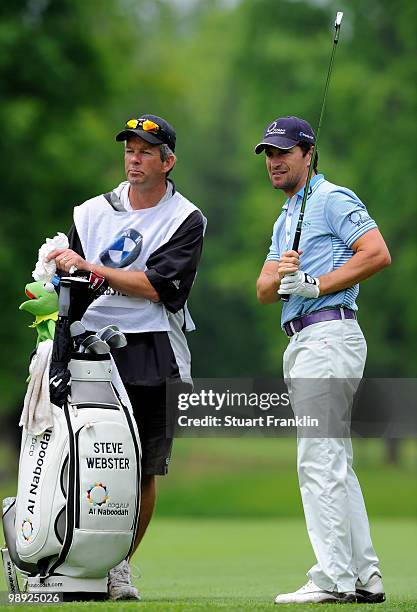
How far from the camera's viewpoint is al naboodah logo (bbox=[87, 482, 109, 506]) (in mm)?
6293

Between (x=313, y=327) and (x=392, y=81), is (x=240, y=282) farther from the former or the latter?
(x=313, y=327)

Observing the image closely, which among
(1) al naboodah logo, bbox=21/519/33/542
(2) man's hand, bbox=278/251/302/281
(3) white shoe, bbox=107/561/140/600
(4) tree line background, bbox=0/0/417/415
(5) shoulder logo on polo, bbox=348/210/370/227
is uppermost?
(4) tree line background, bbox=0/0/417/415

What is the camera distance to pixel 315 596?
6.14 metres

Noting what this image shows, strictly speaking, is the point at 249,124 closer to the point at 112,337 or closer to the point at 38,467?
the point at 112,337

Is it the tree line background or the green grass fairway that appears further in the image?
the tree line background

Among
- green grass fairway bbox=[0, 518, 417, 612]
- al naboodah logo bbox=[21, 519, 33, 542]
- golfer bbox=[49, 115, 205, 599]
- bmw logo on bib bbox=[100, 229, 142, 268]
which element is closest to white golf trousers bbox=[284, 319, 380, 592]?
green grass fairway bbox=[0, 518, 417, 612]

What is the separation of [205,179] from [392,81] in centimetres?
1746

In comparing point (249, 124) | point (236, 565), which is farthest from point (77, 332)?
point (249, 124)

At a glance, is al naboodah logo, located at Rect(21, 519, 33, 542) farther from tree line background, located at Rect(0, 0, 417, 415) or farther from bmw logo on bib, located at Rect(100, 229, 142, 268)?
tree line background, located at Rect(0, 0, 417, 415)

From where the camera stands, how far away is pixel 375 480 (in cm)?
2916

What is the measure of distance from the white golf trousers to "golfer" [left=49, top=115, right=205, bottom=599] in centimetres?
78

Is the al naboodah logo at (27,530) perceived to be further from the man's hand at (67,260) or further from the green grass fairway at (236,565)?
the man's hand at (67,260)

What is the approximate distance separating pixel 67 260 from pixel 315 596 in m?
1.93

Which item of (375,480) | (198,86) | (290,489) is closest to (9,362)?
(290,489)
